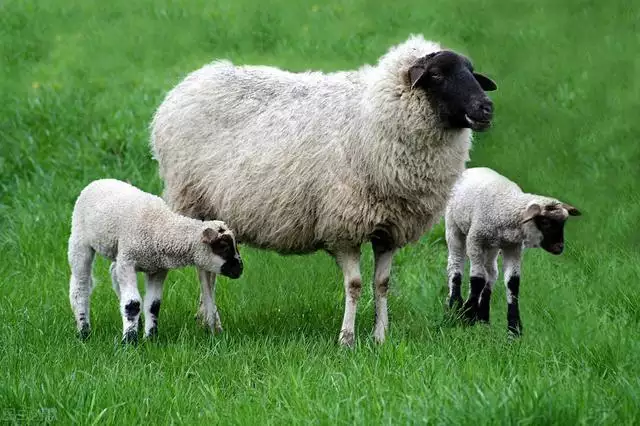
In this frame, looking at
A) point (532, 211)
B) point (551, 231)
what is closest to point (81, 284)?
point (532, 211)

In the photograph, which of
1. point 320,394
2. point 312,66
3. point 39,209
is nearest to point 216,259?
point 320,394

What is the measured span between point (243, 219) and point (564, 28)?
26.8ft

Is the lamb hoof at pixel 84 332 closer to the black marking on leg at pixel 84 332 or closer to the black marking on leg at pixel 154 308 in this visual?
the black marking on leg at pixel 84 332

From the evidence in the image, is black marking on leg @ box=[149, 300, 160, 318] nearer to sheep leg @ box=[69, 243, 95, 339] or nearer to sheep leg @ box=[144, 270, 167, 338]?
sheep leg @ box=[144, 270, 167, 338]

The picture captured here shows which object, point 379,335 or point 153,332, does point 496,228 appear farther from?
point 153,332

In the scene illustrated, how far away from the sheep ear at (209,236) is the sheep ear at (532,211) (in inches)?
79.6

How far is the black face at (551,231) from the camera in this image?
21.4 ft

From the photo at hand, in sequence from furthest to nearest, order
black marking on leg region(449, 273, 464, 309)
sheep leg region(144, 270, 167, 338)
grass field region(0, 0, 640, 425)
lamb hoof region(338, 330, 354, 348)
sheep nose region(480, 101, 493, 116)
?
black marking on leg region(449, 273, 464, 309), sheep leg region(144, 270, 167, 338), lamb hoof region(338, 330, 354, 348), sheep nose region(480, 101, 493, 116), grass field region(0, 0, 640, 425)

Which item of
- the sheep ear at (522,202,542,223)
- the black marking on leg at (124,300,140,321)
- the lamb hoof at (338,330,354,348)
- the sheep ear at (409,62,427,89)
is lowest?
the lamb hoof at (338,330,354,348)

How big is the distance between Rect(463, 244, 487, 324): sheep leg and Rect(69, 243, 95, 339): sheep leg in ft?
8.99

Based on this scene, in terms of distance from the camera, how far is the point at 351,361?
5793 millimetres

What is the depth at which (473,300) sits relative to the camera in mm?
7320

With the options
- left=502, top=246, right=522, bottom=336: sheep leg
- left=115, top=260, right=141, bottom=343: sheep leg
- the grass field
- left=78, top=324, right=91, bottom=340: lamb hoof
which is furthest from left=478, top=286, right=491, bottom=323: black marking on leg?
left=78, top=324, right=91, bottom=340: lamb hoof

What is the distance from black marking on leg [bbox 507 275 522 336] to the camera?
683 cm
